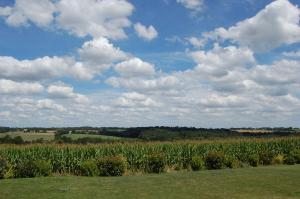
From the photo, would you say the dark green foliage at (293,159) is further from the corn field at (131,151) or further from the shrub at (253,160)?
the corn field at (131,151)

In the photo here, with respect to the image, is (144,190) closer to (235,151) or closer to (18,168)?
(18,168)

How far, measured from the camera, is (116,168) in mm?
22969

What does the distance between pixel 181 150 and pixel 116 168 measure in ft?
27.0

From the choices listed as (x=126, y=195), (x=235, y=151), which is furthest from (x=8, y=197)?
(x=235, y=151)

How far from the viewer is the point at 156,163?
84.6ft

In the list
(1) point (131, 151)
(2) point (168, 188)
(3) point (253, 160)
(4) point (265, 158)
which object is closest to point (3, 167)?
(1) point (131, 151)

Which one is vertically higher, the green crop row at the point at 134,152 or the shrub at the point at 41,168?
the green crop row at the point at 134,152

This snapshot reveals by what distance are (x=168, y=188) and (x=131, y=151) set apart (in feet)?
40.3

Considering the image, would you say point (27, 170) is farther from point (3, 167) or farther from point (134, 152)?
point (134, 152)

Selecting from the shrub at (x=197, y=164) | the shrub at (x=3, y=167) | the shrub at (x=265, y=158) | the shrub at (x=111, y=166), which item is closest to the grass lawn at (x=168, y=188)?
the shrub at (x=3, y=167)

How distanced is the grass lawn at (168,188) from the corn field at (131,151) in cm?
700

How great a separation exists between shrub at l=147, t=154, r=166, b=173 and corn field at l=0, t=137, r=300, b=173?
4.79 feet

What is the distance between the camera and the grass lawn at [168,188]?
47.3 feet

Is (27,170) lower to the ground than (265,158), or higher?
lower
